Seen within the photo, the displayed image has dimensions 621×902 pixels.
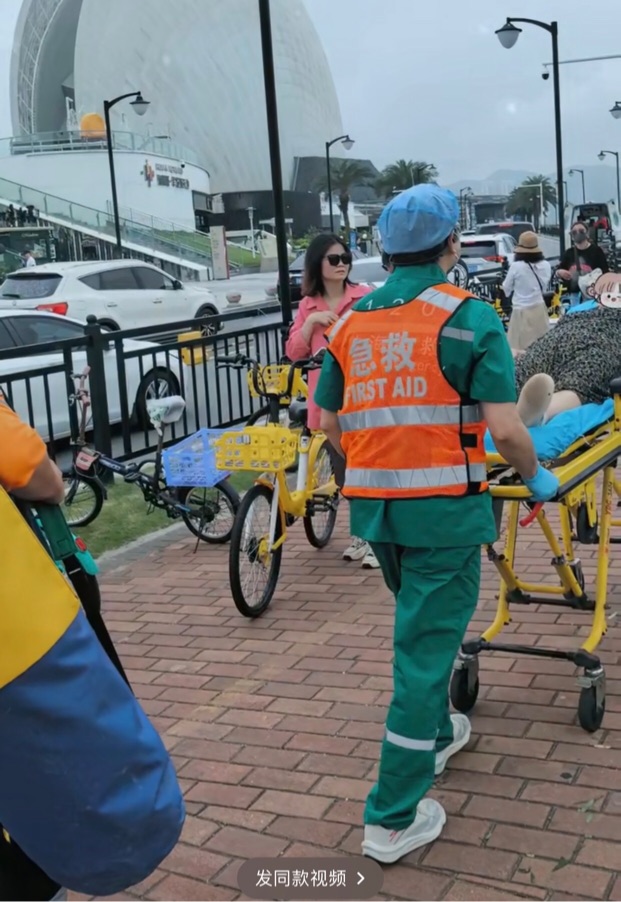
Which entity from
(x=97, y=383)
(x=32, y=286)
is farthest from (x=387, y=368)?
Result: (x=32, y=286)

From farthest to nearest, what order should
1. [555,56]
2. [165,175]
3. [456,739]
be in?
[165,175] → [555,56] → [456,739]

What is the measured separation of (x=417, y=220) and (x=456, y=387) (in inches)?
20.6

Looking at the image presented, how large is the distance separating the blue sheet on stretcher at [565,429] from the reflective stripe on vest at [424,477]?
0.48m

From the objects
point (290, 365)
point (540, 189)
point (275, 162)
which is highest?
point (540, 189)

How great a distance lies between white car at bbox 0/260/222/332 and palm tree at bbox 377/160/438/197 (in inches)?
2742

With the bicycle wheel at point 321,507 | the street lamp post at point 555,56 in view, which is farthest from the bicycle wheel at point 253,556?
the street lamp post at point 555,56

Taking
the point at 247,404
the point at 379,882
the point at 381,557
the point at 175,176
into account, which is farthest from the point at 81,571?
the point at 175,176

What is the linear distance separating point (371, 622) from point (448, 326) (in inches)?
94.6

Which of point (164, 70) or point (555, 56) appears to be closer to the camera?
point (555, 56)

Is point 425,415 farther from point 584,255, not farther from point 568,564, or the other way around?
point 584,255

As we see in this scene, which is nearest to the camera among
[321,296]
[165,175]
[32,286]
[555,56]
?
[321,296]

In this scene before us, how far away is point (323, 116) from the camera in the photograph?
9800cm

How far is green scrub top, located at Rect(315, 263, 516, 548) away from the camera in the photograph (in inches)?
114

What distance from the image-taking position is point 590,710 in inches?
143
